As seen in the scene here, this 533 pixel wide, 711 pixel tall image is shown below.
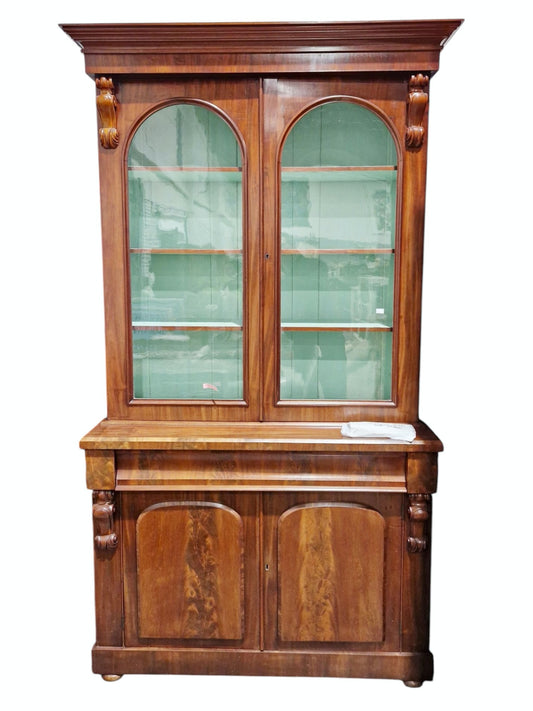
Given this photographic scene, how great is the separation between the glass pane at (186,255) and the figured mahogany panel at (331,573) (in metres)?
0.66

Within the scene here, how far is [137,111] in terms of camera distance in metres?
2.65

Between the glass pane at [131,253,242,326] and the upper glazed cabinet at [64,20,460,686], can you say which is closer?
the upper glazed cabinet at [64,20,460,686]

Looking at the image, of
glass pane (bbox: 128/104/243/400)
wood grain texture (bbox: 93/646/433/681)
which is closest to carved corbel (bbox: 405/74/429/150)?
glass pane (bbox: 128/104/243/400)

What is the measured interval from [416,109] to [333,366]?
43.9 inches

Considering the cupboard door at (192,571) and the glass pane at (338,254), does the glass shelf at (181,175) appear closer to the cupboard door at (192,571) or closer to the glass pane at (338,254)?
the glass pane at (338,254)

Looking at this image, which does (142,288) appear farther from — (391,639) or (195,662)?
(391,639)

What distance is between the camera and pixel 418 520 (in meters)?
2.57

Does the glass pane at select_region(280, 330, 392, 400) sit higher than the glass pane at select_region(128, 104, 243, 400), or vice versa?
the glass pane at select_region(128, 104, 243, 400)

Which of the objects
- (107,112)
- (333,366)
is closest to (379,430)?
(333,366)

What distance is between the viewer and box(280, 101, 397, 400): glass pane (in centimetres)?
270

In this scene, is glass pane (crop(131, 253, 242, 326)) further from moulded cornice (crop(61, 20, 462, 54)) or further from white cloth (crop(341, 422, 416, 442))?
moulded cornice (crop(61, 20, 462, 54))

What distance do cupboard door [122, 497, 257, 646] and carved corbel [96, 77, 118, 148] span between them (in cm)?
152

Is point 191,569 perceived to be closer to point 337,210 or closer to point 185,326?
point 185,326

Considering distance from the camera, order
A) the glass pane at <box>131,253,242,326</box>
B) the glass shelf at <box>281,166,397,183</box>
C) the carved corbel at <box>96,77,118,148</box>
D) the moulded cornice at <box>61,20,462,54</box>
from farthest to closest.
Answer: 1. the glass pane at <box>131,253,242,326</box>
2. the glass shelf at <box>281,166,397,183</box>
3. the carved corbel at <box>96,77,118,148</box>
4. the moulded cornice at <box>61,20,462,54</box>
